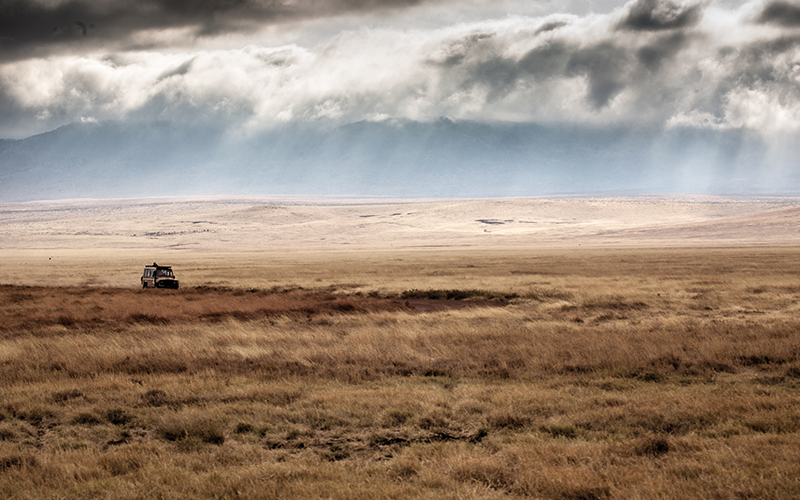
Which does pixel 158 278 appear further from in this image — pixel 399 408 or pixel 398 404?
pixel 399 408

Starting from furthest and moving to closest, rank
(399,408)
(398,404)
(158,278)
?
(158,278)
(398,404)
(399,408)

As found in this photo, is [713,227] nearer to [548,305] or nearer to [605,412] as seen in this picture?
[548,305]

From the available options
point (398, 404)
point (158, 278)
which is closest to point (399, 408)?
point (398, 404)

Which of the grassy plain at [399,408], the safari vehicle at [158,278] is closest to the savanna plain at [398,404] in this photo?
the grassy plain at [399,408]

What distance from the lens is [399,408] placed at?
1020 cm

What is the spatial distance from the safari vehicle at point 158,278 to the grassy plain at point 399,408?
17.2m

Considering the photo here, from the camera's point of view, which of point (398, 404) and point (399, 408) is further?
point (398, 404)

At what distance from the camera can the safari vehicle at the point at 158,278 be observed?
38.4 metres

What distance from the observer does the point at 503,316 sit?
2283cm

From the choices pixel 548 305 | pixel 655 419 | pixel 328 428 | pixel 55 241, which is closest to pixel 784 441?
pixel 655 419

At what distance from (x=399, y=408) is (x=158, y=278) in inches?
1270

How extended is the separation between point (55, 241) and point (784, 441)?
194185 mm

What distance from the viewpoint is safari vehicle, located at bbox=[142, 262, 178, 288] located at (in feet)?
126

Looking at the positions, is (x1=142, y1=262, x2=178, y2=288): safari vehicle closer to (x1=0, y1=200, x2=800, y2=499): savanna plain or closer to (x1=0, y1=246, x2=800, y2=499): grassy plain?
(x1=0, y1=200, x2=800, y2=499): savanna plain
